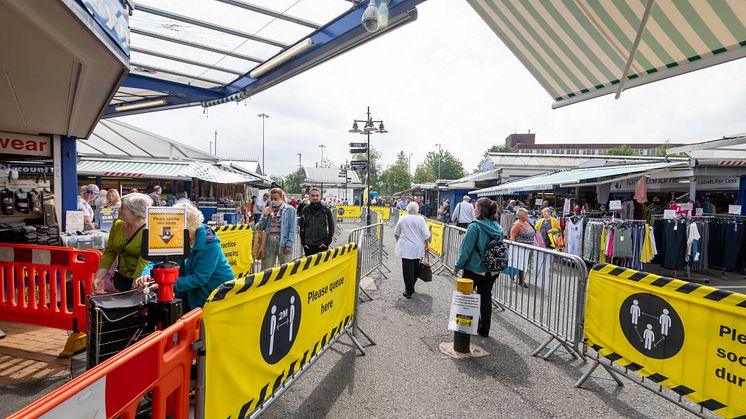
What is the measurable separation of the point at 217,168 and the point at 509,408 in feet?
58.0

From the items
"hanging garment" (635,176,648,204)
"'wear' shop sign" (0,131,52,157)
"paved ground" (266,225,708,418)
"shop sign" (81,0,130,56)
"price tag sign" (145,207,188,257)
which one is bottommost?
"paved ground" (266,225,708,418)

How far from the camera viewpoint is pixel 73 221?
6.51 m

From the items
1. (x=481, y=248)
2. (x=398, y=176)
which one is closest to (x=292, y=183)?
(x=398, y=176)

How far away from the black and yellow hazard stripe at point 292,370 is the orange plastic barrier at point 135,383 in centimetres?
50

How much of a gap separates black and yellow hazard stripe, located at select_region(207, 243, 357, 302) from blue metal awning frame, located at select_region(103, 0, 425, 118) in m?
3.15

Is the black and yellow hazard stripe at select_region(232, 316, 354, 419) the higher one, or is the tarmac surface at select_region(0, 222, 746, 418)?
the black and yellow hazard stripe at select_region(232, 316, 354, 419)

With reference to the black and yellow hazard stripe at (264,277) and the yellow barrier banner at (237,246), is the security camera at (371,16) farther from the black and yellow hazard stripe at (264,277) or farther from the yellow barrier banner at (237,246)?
the yellow barrier banner at (237,246)

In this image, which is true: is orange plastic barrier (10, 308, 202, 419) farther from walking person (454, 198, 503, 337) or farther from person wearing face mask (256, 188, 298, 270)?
person wearing face mask (256, 188, 298, 270)

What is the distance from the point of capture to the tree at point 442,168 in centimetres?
6650

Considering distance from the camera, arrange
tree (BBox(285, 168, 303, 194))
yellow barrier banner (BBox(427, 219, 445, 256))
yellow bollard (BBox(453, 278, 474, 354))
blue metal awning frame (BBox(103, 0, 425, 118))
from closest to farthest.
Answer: yellow bollard (BBox(453, 278, 474, 354))
blue metal awning frame (BBox(103, 0, 425, 118))
yellow barrier banner (BBox(427, 219, 445, 256))
tree (BBox(285, 168, 303, 194))

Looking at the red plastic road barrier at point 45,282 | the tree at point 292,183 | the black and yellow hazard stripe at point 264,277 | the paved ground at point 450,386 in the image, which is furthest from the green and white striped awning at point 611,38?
the tree at point 292,183

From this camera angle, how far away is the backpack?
4.81 metres

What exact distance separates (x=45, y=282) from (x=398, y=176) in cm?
6399

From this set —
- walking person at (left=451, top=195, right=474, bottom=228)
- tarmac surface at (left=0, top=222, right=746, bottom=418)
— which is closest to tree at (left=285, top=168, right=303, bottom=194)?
walking person at (left=451, top=195, right=474, bottom=228)
